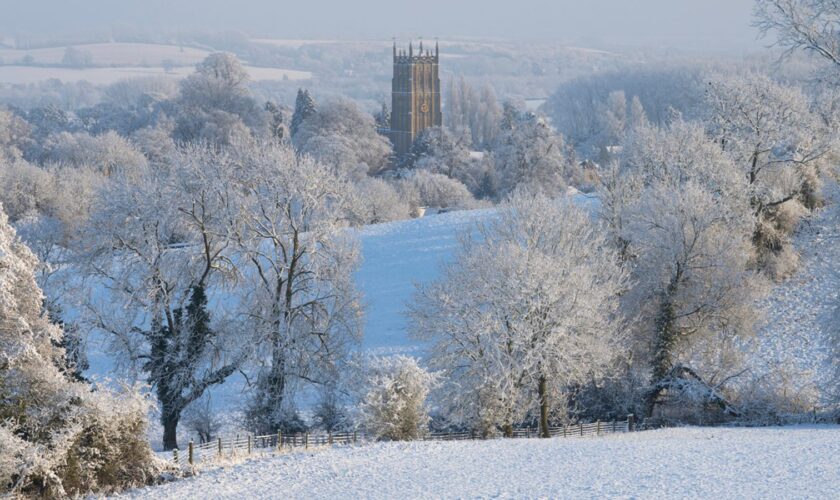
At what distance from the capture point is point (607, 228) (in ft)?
112

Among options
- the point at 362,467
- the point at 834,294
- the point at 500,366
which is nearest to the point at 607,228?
the point at 834,294

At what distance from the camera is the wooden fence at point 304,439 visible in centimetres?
1977

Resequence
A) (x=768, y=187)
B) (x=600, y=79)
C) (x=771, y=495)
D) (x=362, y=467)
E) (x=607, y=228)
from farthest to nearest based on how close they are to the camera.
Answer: (x=600, y=79)
(x=768, y=187)
(x=607, y=228)
(x=362, y=467)
(x=771, y=495)

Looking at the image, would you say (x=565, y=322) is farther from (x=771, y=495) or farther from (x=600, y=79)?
(x=600, y=79)

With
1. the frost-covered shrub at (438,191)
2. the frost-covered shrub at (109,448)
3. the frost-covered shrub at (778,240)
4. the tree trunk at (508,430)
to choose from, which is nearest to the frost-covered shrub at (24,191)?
the frost-covered shrub at (438,191)

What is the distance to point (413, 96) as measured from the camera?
130750 mm

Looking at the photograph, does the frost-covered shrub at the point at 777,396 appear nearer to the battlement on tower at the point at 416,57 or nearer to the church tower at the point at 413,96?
the church tower at the point at 413,96

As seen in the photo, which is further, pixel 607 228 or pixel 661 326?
pixel 607 228

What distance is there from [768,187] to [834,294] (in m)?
8.44

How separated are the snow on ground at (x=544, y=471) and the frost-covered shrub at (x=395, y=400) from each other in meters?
1.59

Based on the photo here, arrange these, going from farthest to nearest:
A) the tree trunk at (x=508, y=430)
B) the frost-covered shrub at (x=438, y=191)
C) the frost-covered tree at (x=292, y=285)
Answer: the frost-covered shrub at (x=438, y=191), the frost-covered tree at (x=292, y=285), the tree trunk at (x=508, y=430)

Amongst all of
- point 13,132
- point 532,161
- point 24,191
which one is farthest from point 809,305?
point 13,132

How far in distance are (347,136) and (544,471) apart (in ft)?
247


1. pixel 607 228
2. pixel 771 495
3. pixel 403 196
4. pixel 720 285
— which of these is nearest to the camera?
pixel 771 495
